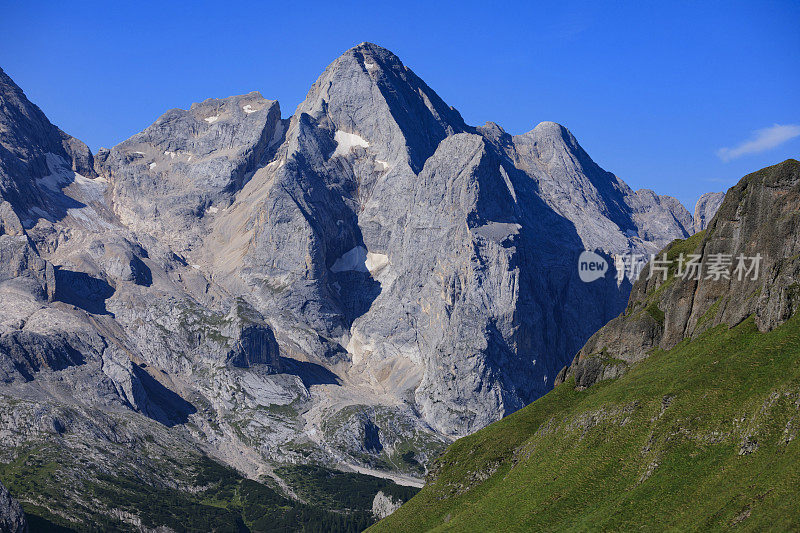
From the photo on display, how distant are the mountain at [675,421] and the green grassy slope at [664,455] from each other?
21 cm

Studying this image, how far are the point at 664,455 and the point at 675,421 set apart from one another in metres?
5.02

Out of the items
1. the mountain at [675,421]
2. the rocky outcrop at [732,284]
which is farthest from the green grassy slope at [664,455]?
the rocky outcrop at [732,284]

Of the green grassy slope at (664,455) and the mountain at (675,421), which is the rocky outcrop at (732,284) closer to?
the mountain at (675,421)

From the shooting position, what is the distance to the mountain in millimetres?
87875

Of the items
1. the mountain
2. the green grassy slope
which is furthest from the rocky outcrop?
the green grassy slope

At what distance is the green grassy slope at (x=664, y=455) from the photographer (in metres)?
84.5

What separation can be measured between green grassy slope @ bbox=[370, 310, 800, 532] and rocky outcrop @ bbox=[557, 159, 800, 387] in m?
3.41

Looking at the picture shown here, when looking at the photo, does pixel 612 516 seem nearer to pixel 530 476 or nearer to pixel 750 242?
pixel 530 476

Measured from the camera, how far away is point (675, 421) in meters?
104

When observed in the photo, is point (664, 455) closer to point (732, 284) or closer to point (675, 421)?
point (675, 421)

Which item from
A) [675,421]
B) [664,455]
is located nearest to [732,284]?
[675,421]

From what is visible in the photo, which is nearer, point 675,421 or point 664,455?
point 664,455

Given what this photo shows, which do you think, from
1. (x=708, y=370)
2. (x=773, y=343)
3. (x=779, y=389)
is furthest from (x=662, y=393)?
(x=779, y=389)

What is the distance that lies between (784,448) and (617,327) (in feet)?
218
